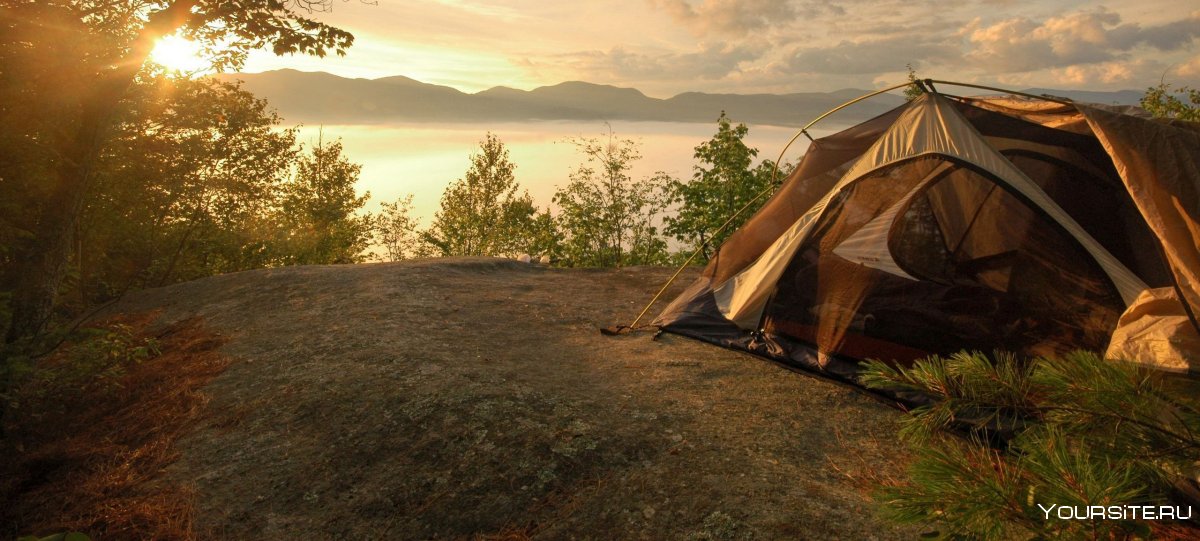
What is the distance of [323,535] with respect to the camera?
3.76 meters

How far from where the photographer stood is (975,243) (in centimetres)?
557

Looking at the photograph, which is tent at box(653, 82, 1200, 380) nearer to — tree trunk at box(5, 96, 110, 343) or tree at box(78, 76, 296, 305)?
tree trunk at box(5, 96, 110, 343)

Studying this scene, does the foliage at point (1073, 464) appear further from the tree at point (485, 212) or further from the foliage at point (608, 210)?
the tree at point (485, 212)

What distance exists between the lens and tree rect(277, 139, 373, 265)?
95.1 ft

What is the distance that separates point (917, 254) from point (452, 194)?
96.6 feet

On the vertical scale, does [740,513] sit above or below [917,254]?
below

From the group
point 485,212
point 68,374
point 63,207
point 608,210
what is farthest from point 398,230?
point 68,374

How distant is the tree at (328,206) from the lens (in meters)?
29.0

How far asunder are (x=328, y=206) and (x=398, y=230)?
18.6 ft

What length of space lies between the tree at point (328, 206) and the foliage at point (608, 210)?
11048mm

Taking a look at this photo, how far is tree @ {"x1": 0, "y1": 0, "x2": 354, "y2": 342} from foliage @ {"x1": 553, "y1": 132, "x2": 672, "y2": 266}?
18403mm

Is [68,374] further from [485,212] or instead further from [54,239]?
[485,212]

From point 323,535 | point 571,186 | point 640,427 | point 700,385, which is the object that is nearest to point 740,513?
point 640,427

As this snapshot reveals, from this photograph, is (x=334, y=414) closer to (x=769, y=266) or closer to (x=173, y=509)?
(x=173, y=509)
